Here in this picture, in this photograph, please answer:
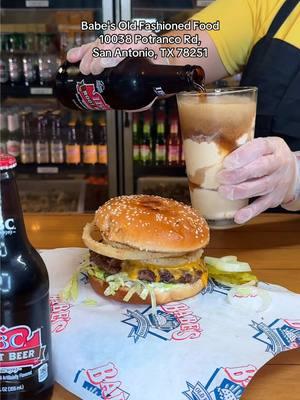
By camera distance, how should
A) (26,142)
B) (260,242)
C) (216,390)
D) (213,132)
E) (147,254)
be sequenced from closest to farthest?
(216,390)
(147,254)
(213,132)
(260,242)
(26,142)

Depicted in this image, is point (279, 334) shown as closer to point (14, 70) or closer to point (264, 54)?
point (264, 54)

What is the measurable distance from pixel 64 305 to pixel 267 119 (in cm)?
86

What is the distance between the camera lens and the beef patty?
0.97 metres

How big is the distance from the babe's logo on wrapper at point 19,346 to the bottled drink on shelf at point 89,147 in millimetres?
2342

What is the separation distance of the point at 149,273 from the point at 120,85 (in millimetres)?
452

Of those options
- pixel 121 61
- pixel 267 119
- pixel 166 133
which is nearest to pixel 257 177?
pixel 121 61

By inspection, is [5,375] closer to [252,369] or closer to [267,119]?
[252,369]

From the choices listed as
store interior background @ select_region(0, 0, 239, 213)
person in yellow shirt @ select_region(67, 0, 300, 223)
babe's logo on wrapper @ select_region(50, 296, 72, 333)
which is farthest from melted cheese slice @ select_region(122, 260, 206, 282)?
store interior background @ select_region(0, 0, 239, 213)

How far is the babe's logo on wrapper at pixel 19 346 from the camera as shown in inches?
24.9

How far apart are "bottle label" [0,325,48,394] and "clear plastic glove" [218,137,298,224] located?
0.53 meters

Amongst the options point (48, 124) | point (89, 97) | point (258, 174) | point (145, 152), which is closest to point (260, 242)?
point (258, 174)

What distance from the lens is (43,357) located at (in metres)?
0.66

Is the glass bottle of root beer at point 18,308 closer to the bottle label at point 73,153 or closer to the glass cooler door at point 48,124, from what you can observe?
the glass cooler door at point 48,124

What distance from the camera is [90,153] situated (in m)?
2.95
